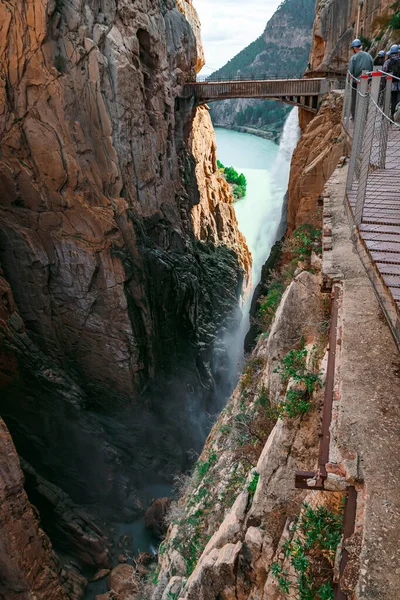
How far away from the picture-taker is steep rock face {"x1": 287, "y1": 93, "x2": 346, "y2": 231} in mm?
13375

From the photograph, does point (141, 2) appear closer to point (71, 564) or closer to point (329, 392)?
point (329, 392)

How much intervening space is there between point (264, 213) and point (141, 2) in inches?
1173

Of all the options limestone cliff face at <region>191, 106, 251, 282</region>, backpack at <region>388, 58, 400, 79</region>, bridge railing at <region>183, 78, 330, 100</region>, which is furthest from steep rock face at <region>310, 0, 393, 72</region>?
backpack at <region>388, 58, 400, 79</region>

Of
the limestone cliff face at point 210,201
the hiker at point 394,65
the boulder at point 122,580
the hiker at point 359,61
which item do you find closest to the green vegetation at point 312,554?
the hiker at point 359,61

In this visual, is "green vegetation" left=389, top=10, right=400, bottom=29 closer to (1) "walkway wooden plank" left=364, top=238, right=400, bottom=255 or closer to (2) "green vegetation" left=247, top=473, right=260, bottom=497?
(1) "walkway wooden plank" left=364, top=238, right=400, bottom=255

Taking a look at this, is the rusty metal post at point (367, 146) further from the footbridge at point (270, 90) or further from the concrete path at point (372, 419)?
the footbridge at point (270, 90)

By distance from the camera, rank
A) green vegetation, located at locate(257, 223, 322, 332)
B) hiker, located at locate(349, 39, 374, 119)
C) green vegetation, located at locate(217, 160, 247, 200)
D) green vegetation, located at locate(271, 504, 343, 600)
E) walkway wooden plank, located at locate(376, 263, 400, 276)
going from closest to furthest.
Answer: green vegetation, located at locate(271, 504, 343, 600) → walkway wooden plank, located at locate(376, 263, 400, 276) → hiker, located at locate(349, 39, 374, 119) → green vegetation, located at locate(257, 223, 322, 332) → green vegetation, located at locate(217, 160, 247, 200)

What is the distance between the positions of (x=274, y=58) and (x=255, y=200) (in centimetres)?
6582

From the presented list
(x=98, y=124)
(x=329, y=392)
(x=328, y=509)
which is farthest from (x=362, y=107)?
(x=98, y=124)

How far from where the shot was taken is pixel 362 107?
6.36 meters

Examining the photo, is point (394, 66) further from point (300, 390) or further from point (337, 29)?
point (337, 29)

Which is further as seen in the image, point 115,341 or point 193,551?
point 115,341

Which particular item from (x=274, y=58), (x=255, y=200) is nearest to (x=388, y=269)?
(x=255, y=200)

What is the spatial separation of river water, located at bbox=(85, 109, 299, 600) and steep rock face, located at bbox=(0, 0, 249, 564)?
1.53 m
